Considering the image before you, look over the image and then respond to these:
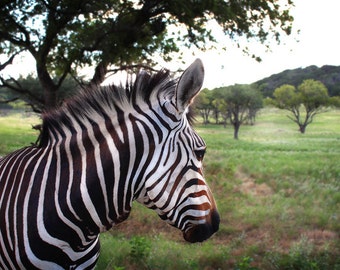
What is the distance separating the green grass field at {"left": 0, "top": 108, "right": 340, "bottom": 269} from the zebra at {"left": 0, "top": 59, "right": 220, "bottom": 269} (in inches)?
30.2

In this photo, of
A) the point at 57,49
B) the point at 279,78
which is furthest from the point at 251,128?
the point at 57,49

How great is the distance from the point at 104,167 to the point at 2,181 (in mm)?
653

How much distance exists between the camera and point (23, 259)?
159cm

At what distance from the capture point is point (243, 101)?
27.2 meters

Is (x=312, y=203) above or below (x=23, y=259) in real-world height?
below

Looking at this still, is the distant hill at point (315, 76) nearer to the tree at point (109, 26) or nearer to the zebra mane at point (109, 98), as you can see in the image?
the tree at point (109, 26)

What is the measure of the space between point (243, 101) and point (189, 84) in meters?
26.5

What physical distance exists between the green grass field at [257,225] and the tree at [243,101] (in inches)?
493

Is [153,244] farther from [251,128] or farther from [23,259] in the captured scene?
[251,128]

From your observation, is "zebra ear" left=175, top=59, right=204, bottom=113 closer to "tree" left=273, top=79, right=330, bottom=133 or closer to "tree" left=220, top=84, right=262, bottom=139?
"tree" left=273, top=79, right=330, bottom=133

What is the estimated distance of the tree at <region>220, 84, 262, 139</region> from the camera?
2606 centimetres

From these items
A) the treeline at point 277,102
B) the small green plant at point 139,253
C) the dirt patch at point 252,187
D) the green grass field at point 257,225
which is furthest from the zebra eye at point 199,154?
the dirt patch at point 252,187

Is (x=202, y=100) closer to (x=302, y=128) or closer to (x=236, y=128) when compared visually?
(x=302, y=128)

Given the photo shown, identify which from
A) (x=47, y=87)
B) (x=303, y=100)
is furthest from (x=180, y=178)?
(x=303, y=100)
